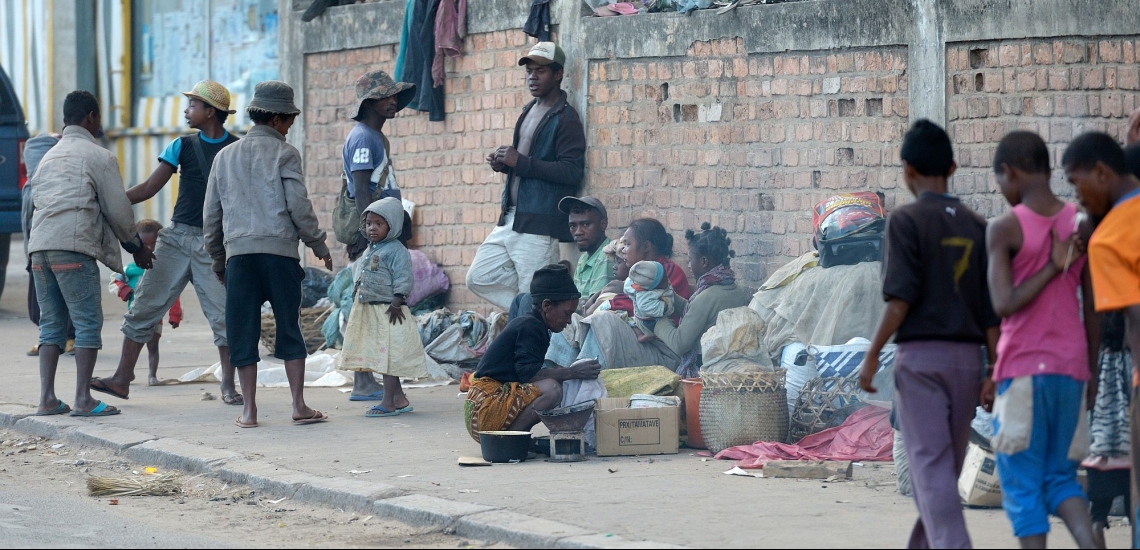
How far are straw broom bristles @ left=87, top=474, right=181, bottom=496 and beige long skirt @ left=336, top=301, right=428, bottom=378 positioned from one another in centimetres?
188

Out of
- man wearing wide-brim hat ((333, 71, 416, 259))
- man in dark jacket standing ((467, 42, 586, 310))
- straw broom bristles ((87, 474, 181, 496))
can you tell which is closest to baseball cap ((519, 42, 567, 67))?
man in dark jacket standing ((467, 42, 586, 310))

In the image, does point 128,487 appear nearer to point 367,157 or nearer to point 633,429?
point 633,429

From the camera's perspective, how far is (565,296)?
23.6 ft

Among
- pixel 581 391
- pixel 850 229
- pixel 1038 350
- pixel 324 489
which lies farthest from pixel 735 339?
pixel 1038 350

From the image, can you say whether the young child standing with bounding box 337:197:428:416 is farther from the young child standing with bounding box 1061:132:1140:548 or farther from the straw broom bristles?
the young child standing with bounding box 1061:132:1140:548

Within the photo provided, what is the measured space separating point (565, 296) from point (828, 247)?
71.5 inches

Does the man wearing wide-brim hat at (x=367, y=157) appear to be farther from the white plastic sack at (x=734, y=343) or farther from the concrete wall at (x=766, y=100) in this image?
the white plastic sack at (x=734, y=343)

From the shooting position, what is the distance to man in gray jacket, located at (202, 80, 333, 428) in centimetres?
796

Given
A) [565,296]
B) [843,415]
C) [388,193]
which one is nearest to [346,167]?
[388,193]

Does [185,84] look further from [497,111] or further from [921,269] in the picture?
[921,269]

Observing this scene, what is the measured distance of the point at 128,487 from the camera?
6684mm

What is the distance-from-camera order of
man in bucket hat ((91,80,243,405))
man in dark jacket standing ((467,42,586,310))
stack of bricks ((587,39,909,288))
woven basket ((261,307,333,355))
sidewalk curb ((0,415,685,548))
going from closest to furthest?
sidewalk curb ((0,415,685,548)) → stack of bricks ((587,39,909,288)) → man in bucket hat ((91,80,243,405)) → man in dark jacket standing ((467,42,586,310)) → woven basket ((261,307,333,355))

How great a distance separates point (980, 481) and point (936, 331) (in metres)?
1.34

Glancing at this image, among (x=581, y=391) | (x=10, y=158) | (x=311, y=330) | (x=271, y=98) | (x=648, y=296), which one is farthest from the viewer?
(x=10, y=158)
